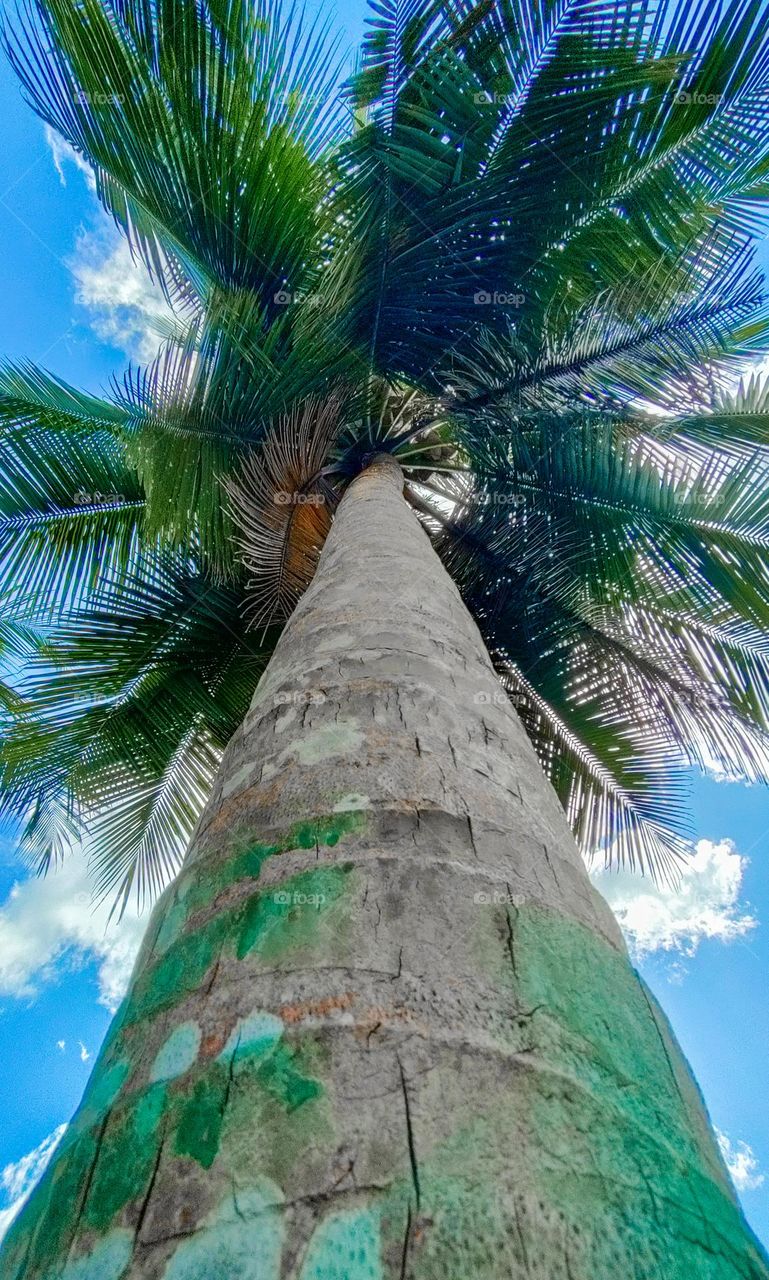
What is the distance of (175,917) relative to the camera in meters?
1.00

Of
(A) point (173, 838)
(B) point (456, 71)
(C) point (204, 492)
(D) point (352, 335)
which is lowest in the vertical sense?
(A) point (173, 838)

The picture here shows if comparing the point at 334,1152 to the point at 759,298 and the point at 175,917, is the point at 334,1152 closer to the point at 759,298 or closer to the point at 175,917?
the point at 175,917

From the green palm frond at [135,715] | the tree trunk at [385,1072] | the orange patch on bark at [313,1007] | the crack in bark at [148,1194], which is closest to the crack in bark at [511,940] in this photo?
the tree trunk at [385,1072]

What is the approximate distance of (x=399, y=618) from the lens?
172cm

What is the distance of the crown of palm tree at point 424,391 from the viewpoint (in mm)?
3900

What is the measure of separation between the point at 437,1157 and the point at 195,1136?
0.22 metres

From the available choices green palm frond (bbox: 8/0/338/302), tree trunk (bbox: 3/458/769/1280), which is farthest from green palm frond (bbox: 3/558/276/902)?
tree trunk (bbox: 3/458/769/1280)

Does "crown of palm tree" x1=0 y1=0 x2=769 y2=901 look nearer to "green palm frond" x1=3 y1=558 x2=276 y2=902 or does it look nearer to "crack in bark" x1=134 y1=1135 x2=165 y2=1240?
"green palm frond" x1=3 y1=558 x2=276 y2=902

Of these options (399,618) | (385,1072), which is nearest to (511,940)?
(385,1072)

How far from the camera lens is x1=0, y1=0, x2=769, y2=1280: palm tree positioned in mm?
631

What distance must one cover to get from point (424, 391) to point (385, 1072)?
16.6 feet

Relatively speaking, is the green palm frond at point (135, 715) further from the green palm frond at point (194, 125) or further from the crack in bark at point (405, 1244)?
the crack in bark at point (405, 1244)

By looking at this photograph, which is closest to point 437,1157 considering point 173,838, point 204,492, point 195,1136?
point 195,1136

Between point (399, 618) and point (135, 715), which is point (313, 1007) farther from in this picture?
point (135, 715)
